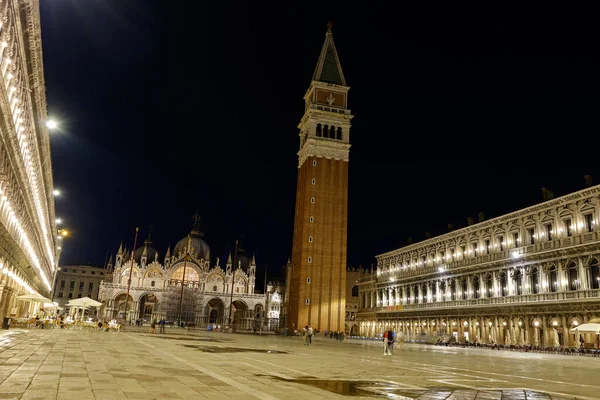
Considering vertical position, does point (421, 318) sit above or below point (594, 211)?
below

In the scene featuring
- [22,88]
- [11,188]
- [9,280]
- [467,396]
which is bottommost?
[467,396]

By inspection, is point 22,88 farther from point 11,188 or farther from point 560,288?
point 560,288

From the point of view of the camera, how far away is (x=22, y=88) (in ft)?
76.4

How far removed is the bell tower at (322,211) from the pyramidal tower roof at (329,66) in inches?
6.9

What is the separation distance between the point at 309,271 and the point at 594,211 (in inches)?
1488

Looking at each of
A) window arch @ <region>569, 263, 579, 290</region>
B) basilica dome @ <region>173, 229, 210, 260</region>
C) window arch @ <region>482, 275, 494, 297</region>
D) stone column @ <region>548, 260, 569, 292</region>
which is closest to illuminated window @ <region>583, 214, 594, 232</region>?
window arch @ <region>569, 263, 579, 290</region>

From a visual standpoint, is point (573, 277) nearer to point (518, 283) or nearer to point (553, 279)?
point (553, 279)

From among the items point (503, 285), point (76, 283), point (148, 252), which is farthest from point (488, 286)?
point (76, 283)

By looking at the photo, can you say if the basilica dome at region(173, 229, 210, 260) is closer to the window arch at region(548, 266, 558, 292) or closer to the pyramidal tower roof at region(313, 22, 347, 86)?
the pyramidal tower roof at region(313, 22, 347, 86)

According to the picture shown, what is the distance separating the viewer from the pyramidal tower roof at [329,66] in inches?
3113

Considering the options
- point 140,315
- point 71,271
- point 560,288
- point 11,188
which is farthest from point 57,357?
point 71,271

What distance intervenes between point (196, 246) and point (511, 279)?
256 feet

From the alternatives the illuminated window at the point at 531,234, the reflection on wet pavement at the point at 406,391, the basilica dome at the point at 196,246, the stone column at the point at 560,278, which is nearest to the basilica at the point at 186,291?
the basilica dome at the point at 196,246

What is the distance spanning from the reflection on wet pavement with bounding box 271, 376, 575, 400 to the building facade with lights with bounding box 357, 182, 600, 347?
32737 mm
